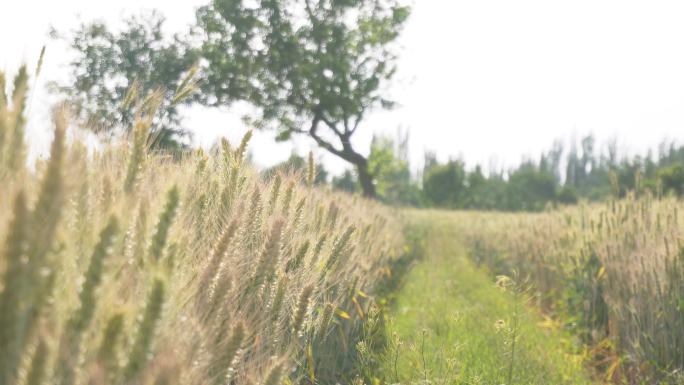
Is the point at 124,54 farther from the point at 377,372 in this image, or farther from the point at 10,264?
the point at 10,264

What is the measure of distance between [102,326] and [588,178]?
12238 centimetres

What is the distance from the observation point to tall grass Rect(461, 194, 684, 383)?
Result: 401 centimetres

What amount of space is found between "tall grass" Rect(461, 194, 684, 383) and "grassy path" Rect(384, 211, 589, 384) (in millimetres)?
368

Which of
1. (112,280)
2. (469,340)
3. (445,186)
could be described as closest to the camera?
(112,280)

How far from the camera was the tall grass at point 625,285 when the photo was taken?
4.01 m

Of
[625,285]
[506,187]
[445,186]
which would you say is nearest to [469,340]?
[625,285]

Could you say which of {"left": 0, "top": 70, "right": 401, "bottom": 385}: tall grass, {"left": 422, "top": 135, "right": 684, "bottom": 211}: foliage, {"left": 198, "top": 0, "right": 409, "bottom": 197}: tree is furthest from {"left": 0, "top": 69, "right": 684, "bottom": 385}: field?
{"left": 422, "top": 135, "right": 684, "bottom": 211}: foliage

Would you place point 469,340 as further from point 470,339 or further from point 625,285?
point 625,285

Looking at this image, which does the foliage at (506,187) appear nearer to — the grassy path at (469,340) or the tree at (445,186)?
the tree at (445,186)

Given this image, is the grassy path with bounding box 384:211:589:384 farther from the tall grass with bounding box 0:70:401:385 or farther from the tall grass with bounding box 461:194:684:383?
the tall grass with bounding box 0:70:401:385

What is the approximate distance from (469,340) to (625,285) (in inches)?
64.5

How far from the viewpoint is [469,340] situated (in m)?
4.28

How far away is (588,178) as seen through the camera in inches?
4400

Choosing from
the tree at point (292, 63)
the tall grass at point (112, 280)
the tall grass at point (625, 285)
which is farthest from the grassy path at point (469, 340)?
the tree at point (292, 63)
